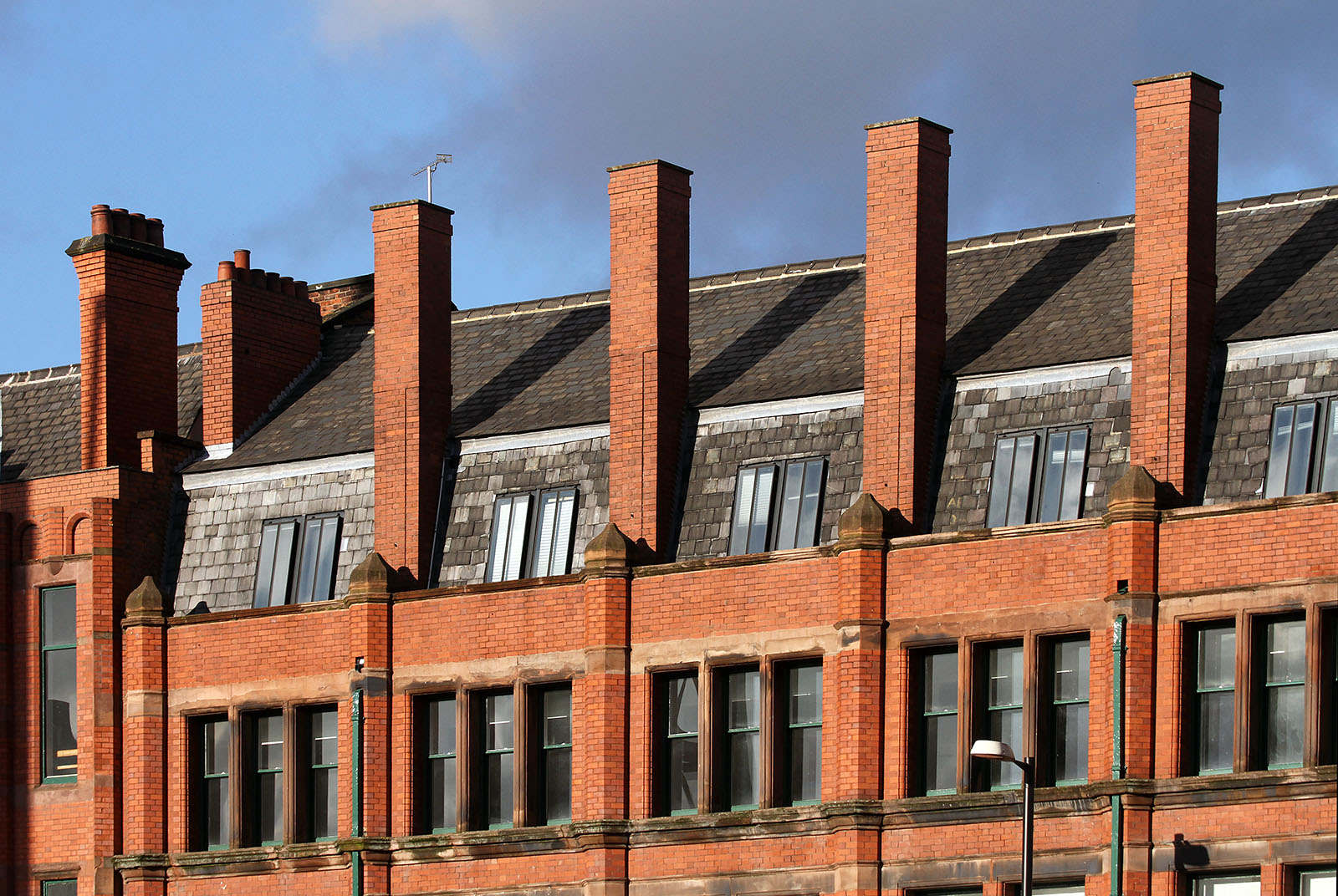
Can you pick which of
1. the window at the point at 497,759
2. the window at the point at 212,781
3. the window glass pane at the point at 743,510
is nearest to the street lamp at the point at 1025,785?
the window glass pane at the point at 743,510

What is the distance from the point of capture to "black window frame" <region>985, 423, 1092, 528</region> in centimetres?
4556

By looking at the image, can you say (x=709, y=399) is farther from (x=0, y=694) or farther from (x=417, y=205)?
(x=0, y=694)

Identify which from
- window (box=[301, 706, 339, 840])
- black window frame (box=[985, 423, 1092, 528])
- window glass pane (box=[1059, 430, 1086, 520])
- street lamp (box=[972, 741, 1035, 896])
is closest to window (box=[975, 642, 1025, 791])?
black window frame (box=[985, 423, 1092, 528])

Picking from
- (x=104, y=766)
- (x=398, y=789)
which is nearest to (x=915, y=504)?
(x=398, y=789)

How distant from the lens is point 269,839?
170 feet

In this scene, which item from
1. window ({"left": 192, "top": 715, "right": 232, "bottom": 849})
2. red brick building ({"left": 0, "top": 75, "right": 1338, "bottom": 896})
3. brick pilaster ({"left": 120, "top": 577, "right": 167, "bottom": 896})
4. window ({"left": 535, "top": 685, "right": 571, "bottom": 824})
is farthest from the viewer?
brick pilaster ({"left": 120, "top": 577, "right": 167, "bottom": 896})

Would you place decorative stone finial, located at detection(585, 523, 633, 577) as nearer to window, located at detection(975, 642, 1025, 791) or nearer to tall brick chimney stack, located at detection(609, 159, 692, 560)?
tall brick chimney stack, located at detection(609, 159, 692, 560)

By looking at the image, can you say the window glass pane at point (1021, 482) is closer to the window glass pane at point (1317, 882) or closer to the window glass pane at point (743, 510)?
the window glass pane at point (743, 510)

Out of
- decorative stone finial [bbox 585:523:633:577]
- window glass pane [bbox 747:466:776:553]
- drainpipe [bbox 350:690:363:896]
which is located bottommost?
drainpipe [bbox 350:690:363:896]

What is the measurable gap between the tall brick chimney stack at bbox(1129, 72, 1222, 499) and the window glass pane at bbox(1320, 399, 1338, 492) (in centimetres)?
198

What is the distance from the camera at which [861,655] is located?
46.0 m

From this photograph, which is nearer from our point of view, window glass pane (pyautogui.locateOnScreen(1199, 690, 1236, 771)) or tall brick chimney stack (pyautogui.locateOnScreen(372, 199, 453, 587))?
window glass pane (pyautogui.locateOnScreen(1199, 690, 1236, 771))

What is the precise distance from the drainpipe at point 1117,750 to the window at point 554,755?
9564 mm

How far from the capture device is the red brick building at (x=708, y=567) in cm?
4362
